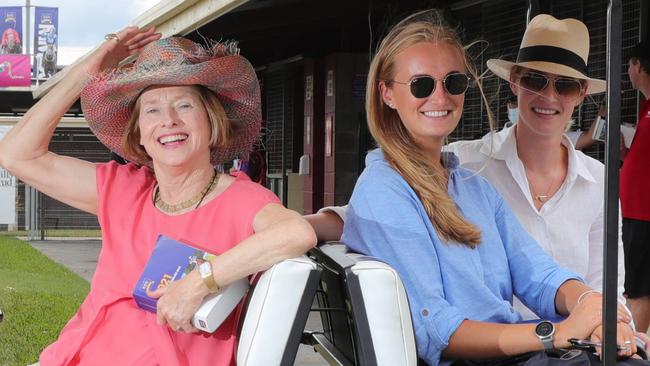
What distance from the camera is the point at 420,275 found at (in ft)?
8.61

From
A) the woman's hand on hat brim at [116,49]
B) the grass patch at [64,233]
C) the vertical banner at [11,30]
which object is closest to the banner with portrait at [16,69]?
the vertical banner at [11,30]

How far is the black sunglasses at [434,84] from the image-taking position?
112 inches

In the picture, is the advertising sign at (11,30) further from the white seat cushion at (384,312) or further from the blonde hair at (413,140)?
the white seat cushion at (384,312)

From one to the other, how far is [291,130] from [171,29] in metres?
5.03

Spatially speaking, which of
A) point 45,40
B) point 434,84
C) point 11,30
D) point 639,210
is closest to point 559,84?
point 434,84

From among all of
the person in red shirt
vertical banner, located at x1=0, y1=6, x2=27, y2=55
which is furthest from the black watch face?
vertical banner, located at x1=0, y1=6, x2=27, y2=55

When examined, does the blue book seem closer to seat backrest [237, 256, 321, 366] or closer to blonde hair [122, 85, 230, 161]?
seat backrest [237, 256, 321, 366]

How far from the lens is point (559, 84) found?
11.0ft

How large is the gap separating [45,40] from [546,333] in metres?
44.3

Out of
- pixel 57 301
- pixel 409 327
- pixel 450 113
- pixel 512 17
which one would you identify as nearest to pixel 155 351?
pixel 409 327

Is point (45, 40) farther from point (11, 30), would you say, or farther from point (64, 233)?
point (64, 233)

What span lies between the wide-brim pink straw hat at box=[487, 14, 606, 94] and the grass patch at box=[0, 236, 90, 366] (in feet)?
14.8

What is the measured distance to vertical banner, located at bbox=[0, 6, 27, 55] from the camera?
44781 mm

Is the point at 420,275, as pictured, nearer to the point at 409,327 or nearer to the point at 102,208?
the point at 409,327
